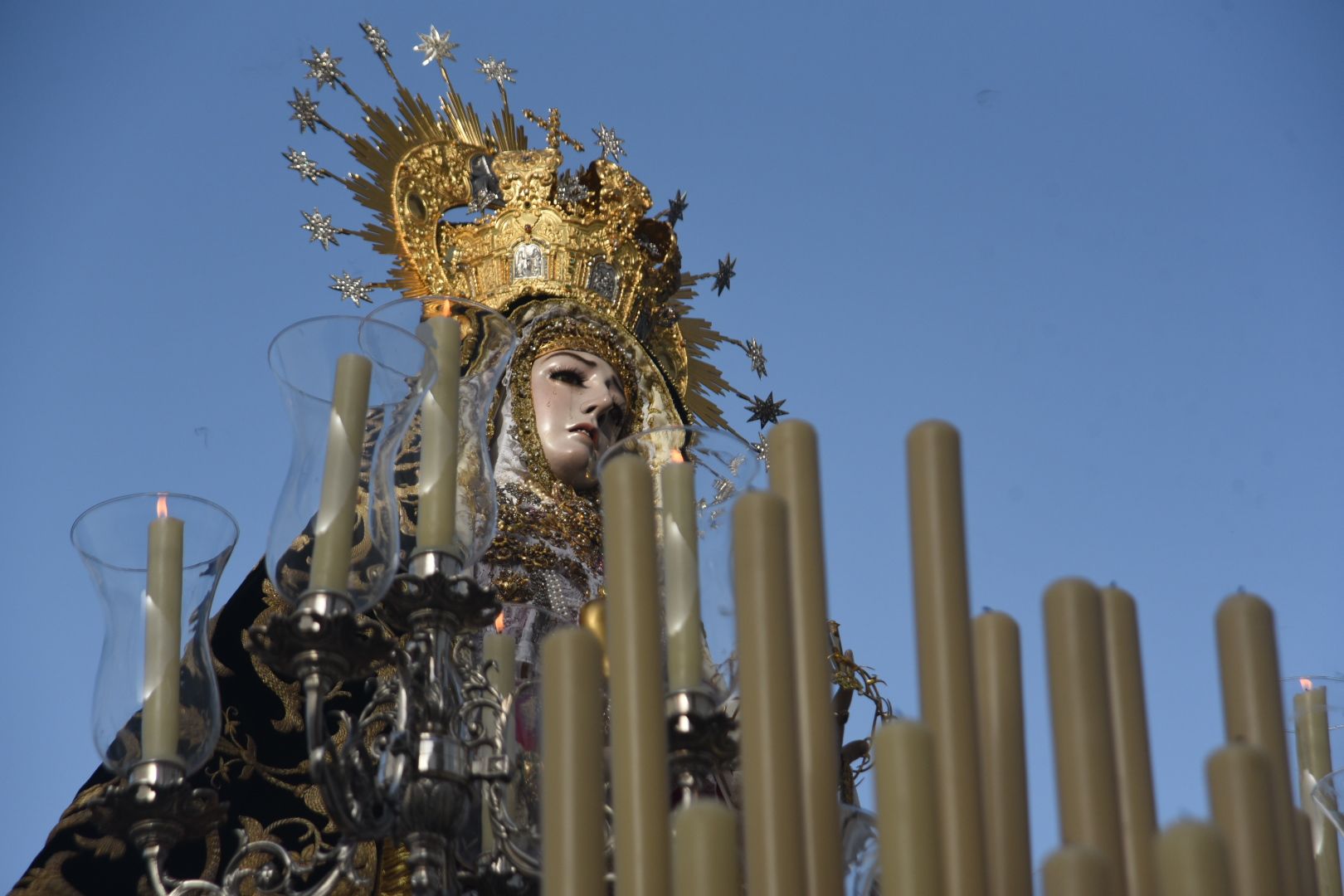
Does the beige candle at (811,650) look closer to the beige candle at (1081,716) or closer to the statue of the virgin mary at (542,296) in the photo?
the beige candle at (1081,716)

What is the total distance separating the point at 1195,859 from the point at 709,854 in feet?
1.03

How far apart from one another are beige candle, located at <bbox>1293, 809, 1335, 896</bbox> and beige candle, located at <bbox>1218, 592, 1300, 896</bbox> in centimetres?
4

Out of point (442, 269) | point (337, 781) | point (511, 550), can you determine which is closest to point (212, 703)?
point (337, 781)

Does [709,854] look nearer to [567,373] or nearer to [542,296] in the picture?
[567,373]

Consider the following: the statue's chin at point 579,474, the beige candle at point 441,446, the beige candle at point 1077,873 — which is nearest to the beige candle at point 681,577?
the beige candle at point 441,446

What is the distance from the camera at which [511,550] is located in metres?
4.08

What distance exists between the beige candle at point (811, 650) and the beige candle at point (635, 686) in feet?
0.32

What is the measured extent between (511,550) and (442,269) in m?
1.01

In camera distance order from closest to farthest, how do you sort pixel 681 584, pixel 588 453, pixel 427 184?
1. pixel 681 584
2. pixel 588 453
3. pixel 427 184

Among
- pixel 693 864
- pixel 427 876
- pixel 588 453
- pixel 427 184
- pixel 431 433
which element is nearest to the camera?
pixel 693 864

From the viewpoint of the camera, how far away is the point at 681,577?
6.00 feet

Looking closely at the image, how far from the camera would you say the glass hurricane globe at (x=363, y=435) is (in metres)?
1.99

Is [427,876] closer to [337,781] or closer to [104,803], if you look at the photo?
[337,781]

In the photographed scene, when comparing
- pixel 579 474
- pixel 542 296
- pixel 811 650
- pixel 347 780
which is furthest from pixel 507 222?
pixel 811 650
